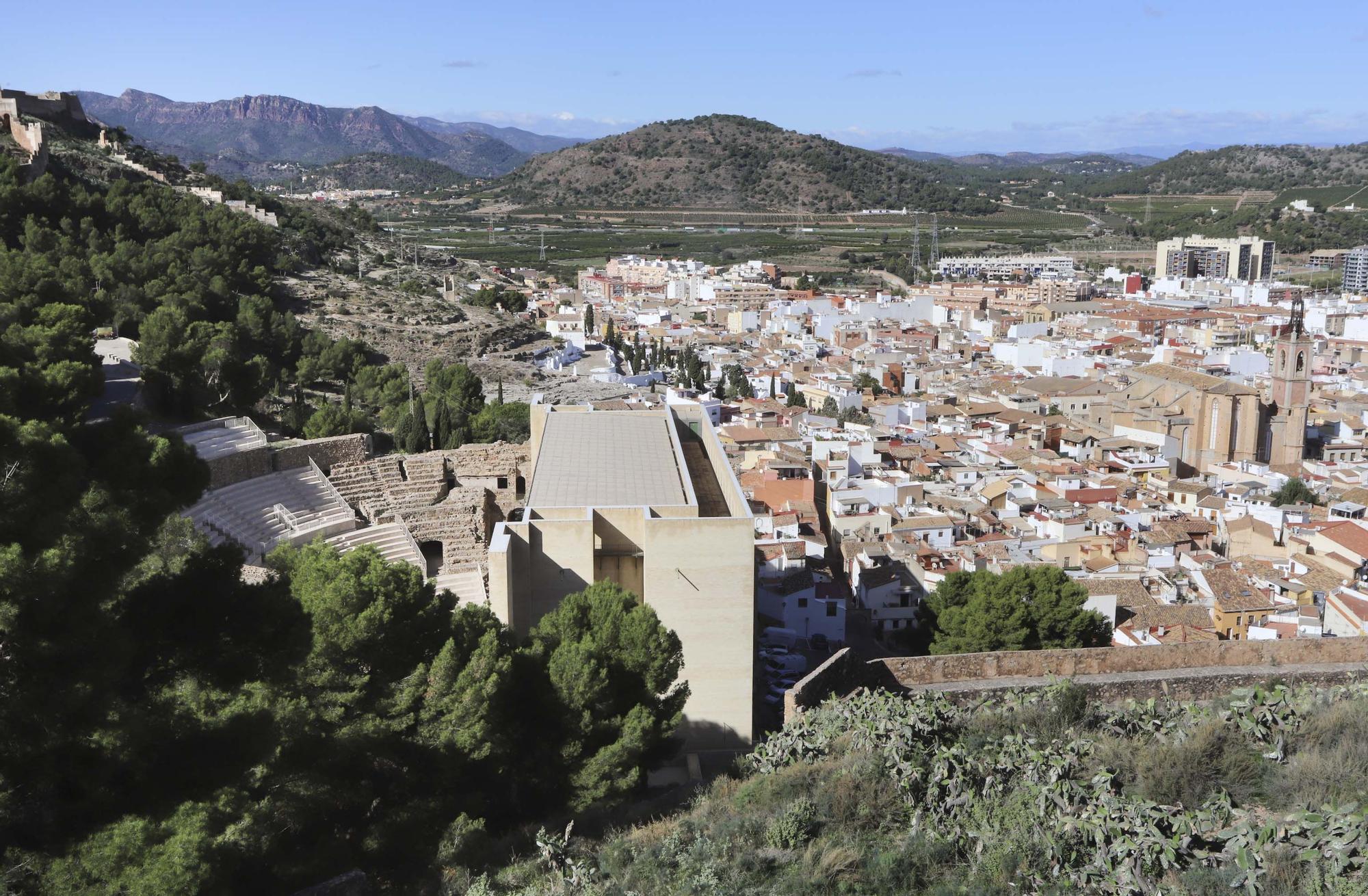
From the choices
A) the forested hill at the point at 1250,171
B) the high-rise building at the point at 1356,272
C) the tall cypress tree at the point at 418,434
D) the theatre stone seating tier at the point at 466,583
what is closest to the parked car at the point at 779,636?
the theatre stone seating tier at the point at 466,583

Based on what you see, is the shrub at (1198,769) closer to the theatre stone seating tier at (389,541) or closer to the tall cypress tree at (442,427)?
the theatre stone seating tier at (389,541)

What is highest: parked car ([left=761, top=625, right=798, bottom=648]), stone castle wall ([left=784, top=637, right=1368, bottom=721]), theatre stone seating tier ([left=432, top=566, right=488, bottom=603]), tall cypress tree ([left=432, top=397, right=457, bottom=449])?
tall cypress tree ([left=432, top=397, right=457, bottom=449])

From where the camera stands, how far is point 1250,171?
10694cm

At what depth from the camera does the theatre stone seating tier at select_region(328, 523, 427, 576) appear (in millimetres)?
11727

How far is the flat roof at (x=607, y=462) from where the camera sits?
9.48 metres

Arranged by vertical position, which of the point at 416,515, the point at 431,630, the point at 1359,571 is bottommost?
the point at 1359,571

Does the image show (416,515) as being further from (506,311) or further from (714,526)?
(506,311)

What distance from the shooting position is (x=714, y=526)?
8.07 m

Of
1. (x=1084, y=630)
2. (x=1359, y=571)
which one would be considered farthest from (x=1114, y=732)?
(x=1359, y=571)

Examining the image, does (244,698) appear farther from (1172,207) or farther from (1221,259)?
(1172,207)

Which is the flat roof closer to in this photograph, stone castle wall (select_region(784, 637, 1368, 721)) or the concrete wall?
the concrete wall

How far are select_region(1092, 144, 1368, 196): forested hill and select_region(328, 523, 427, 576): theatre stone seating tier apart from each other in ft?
337

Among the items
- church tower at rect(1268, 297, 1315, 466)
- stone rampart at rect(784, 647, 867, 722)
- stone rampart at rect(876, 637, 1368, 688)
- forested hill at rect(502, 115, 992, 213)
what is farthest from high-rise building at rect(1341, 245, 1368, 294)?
stone rampart at rect(784, 647, 867, 722)

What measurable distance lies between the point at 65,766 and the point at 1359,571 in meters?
15.8
